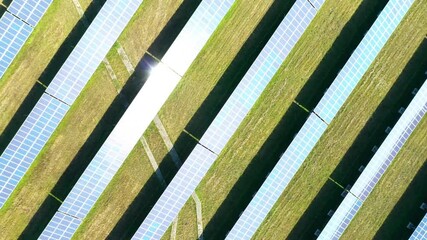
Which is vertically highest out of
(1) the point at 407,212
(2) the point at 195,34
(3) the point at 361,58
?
(3) the point at 361,58

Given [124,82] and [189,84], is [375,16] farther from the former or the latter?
[124,82]

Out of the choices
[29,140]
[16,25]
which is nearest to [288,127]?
[29,140]

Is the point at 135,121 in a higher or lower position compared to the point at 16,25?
lower

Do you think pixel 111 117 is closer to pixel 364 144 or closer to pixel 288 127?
pixel 288 127

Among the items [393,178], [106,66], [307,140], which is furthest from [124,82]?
[393,178]

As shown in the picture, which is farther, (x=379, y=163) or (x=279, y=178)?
(x=379, y=163)

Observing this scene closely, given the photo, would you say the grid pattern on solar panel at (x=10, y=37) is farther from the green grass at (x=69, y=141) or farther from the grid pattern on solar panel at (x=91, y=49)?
the green grass at (x=69, y=141)

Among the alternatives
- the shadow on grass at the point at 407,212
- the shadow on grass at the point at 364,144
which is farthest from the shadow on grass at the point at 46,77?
the shadow on grass at the point at 407,212
